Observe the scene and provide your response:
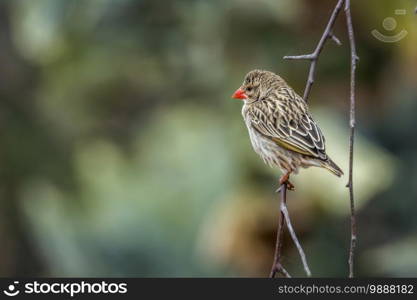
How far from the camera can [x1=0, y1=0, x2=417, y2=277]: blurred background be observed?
10062 millimetres

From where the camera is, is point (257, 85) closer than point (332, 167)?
No

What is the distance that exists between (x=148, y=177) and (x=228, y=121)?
110cm

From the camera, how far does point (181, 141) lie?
11.0 metres

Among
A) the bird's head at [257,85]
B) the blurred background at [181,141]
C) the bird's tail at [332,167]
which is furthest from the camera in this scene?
the blurred background at [181,141]

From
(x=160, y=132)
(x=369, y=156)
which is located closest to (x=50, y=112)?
(x=160, y=132)

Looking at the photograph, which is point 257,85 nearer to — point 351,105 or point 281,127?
point 281,127

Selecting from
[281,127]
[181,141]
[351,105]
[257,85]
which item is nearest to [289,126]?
[281,127]

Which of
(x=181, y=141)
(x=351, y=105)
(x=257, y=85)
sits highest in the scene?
(x=181, y=141)

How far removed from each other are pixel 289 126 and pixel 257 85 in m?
0.30

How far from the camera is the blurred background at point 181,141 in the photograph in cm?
1006

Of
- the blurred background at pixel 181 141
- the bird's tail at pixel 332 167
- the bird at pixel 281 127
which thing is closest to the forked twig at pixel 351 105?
the bird's tail at pixel 332 167

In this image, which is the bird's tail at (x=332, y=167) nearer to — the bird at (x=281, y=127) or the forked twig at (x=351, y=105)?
the bird at (x=281, y=127)

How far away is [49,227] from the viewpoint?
10406mm

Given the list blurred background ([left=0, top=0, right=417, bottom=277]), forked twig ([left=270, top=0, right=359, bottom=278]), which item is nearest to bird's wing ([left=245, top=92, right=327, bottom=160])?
forked twig ([left=270, top=0, right=359, bottom=278])
